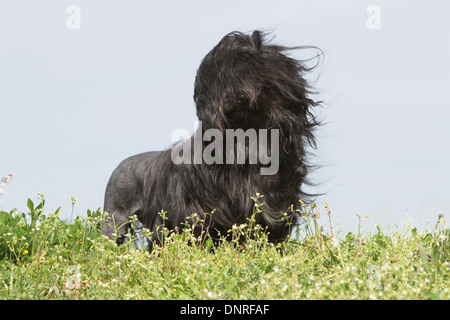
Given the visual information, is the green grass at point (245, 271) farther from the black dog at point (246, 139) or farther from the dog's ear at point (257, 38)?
the dog's ear at point (257, 38)

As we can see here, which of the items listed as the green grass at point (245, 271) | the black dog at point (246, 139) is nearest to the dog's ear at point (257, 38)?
the black dog at point (246, 139)

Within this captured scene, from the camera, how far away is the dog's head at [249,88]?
5.14 metres

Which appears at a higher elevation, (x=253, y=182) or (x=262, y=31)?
(x=262, y=31)

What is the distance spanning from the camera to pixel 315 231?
4.84m

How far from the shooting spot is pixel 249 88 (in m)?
5.13

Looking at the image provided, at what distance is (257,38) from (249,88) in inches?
25.0

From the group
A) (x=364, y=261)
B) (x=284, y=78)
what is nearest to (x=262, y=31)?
(x=284, y=78)

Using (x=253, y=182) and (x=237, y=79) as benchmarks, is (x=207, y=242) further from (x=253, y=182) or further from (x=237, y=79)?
(x=237, y=79)

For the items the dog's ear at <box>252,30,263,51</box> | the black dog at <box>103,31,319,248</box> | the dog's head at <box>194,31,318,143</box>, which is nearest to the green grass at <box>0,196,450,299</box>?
the black dog at <box>103,31,319,248</box>

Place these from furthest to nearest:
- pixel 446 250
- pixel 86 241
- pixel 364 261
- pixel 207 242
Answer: pixel 86 241, pixel 207 242, pixel 446 250, pixel 364 261

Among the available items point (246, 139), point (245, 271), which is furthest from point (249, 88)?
point (245, 271)

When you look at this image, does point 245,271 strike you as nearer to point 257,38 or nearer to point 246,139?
point 246,139

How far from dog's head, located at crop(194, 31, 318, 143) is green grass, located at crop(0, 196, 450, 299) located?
93 cm

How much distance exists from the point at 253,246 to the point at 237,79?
141 centimetres
